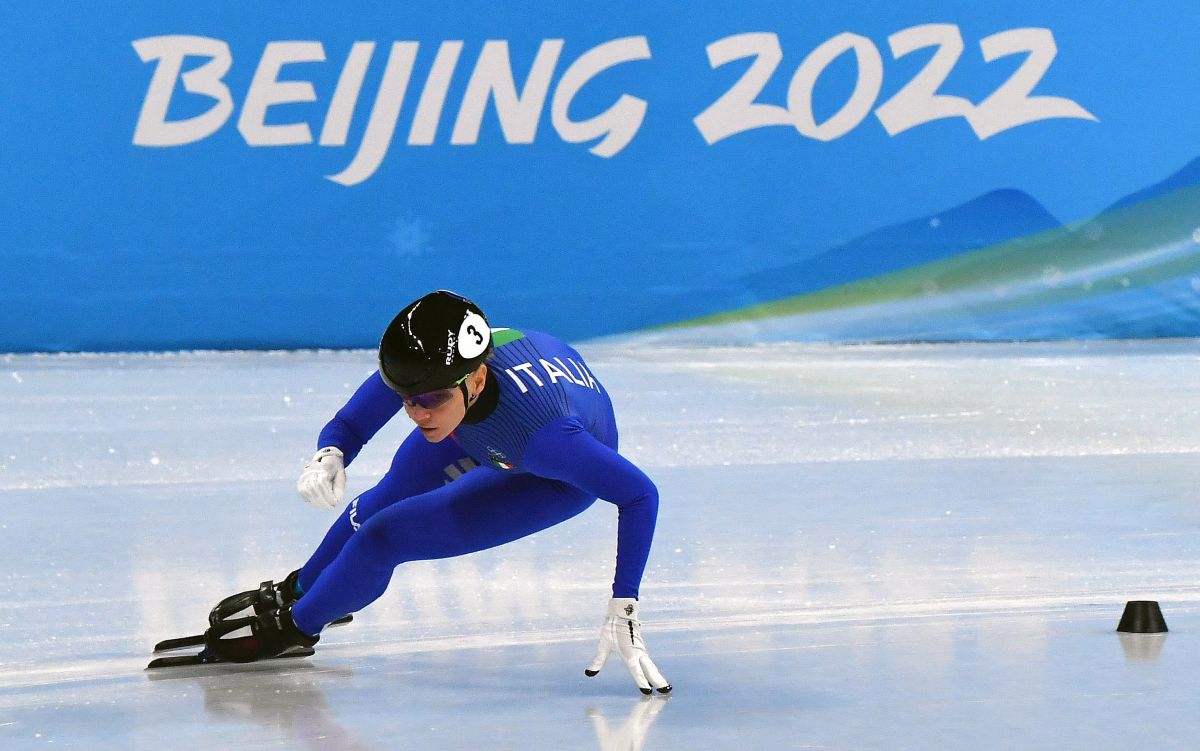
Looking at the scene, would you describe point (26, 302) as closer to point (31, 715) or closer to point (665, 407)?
point (665, 407)

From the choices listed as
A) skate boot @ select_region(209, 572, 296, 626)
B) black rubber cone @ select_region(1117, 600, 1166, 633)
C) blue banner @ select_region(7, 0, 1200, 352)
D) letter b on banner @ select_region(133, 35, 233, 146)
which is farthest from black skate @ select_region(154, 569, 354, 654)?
letter b on banner @ select_region(133, 35, 233, 146)

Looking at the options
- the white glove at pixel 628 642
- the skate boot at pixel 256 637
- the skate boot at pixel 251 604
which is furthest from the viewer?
the skate boot at pixel 251 604

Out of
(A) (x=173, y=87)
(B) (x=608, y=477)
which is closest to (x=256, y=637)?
(B) (x=608, y=477)

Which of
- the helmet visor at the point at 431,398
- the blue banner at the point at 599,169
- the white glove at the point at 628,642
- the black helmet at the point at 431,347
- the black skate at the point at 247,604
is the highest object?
the blue banner at the point at 599,169

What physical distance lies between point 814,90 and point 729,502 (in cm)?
608

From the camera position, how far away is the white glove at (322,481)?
9.56 ft

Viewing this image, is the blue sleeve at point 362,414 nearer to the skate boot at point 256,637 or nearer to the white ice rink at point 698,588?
the skate boot at point 256,637

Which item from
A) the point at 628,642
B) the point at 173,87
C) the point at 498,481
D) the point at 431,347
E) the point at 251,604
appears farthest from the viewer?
the point at 173,87

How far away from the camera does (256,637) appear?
3.11 m

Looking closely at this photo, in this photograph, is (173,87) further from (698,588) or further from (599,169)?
(698,588)

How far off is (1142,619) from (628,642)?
1097mm

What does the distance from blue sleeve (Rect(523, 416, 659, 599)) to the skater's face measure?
0.40ft

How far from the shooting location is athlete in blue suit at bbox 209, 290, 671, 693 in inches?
109

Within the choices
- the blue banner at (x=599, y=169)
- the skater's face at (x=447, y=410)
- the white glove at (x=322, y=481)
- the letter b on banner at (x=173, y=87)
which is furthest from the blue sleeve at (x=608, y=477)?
the letter b on banner at (x=173, y=87)
